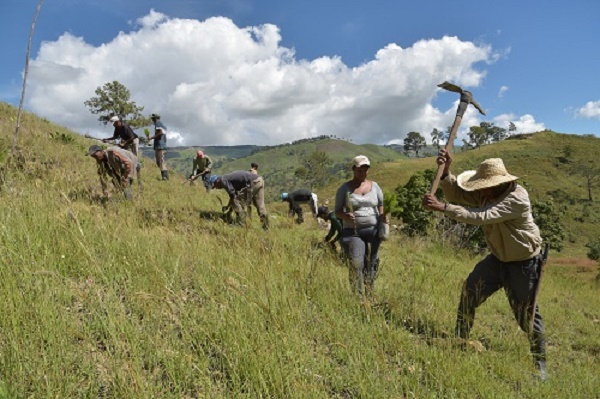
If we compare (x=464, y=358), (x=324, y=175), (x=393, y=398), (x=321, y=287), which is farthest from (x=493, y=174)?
(x=324, y=175)

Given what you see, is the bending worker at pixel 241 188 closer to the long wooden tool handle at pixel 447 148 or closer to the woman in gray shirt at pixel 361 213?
the woman in gray shirt at pixel 361 213

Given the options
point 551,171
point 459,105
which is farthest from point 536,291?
point 551,171

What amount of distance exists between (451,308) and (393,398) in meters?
2.41

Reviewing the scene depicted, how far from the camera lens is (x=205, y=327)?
2.23 metres

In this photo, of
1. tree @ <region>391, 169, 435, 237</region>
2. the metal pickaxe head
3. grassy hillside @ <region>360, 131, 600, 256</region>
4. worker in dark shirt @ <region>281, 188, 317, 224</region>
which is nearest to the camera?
the metal pickaxe head

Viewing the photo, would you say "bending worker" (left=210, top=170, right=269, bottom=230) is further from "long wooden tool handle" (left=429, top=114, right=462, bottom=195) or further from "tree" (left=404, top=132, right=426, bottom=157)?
"tree" (left=404, top=132, right=426, bottom=157)

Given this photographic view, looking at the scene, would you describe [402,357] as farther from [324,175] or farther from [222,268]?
[324,175]

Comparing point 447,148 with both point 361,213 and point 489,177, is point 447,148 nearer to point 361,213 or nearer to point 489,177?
point 489,177

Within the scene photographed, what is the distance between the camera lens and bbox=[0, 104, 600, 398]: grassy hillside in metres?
1.82

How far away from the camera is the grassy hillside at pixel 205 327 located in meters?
1.82

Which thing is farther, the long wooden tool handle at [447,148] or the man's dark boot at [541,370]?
the long wooden tool handle at [447,148]

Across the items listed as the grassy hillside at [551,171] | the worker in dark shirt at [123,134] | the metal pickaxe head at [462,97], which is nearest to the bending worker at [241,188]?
the worker in dark shirt at [123,134]

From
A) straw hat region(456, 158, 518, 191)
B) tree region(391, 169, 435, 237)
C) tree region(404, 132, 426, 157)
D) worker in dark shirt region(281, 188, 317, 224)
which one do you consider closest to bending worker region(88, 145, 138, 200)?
straw hat region(456, 158, 518, 191)

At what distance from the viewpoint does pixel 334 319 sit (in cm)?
265
